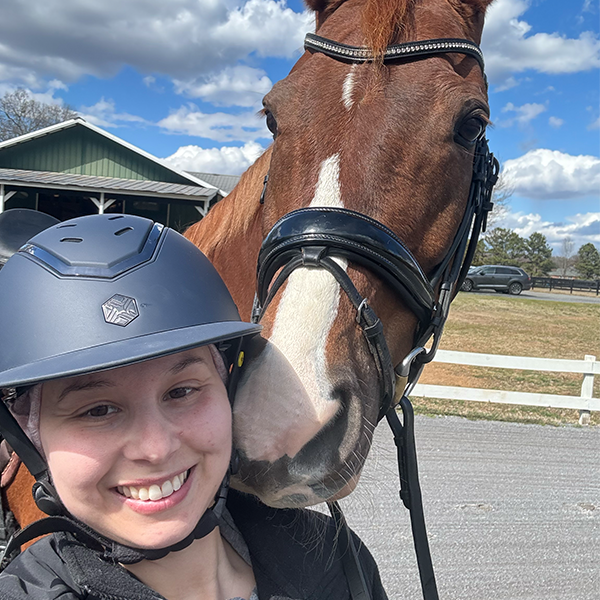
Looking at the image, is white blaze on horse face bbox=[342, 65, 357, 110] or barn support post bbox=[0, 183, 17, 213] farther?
barn support post bbox=[0, 183, 17, 213]

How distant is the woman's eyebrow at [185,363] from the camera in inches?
44.7

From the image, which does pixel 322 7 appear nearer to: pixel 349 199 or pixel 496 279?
pixel 349 199

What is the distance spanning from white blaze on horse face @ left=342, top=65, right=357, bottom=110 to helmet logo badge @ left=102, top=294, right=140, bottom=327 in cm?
104

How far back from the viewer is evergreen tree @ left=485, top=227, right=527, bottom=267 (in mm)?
55750

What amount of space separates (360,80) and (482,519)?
4097 millimetres

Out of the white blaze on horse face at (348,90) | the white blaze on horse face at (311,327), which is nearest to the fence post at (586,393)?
the white blaze on horse face at (348,90)

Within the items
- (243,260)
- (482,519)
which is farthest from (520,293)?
(243,260)

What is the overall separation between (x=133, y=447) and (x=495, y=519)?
14.3ft

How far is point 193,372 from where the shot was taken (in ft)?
3.82

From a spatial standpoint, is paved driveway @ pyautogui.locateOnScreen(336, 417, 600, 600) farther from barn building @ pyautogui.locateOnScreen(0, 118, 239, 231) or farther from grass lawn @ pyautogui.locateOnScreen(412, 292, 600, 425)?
barn building @ pyautogui.locateOnScreen(0, 118, 239, 231)

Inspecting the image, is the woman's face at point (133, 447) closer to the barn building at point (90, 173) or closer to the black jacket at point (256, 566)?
the black jacket at point (256, 566)

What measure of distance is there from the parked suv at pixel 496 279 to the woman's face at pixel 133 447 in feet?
102

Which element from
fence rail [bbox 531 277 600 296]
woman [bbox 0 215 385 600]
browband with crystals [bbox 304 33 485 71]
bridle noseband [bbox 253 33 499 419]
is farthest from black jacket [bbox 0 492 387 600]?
fence rail [bbox 531 277 600 296]

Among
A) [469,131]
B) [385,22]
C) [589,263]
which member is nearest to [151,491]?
[469,131]
